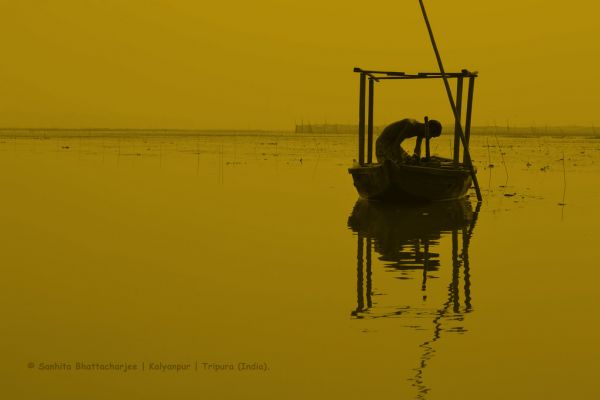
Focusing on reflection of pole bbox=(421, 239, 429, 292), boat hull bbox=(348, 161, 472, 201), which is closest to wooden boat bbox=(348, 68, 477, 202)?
boat hull bbox=(348, 161, 472, 201)

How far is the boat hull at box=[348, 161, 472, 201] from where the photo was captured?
64.4 feet

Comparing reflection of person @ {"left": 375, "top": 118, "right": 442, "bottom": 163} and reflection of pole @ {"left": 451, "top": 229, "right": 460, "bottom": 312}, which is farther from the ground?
reflection of person @ {"left": 375, "top": 118, "right": 442, "bottom": 163}

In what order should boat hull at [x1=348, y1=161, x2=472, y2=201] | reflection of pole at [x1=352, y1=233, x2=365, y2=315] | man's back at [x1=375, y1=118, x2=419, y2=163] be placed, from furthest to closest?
1. man's back at [x1=375, y1=118, x2=419, y2=163]
2. boat hull at [x1=348, y1=161, x2=472, y2=201]
3. reflection of pole at [x1=352, y1=233, x2=365, y2=315]

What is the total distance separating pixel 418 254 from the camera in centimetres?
1350

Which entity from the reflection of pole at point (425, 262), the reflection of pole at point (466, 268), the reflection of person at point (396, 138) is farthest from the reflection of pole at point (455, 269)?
Answer: the reflection of person at point (396, 138)

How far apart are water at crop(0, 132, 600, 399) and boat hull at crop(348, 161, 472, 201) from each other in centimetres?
44

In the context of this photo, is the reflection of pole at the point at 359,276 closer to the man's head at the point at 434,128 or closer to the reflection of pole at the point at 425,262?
the reflection of pole at the point at 425,262

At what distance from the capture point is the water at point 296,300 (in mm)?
7211

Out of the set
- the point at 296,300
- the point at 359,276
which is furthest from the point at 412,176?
the point at 296,300

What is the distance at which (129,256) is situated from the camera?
42.0ft

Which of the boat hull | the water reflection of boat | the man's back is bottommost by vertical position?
the water reflection of boat

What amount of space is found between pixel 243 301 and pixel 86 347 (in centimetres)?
235

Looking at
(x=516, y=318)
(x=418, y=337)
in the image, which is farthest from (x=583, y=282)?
(x=418, y=337)

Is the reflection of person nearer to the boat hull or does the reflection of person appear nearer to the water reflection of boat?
the boat hull
